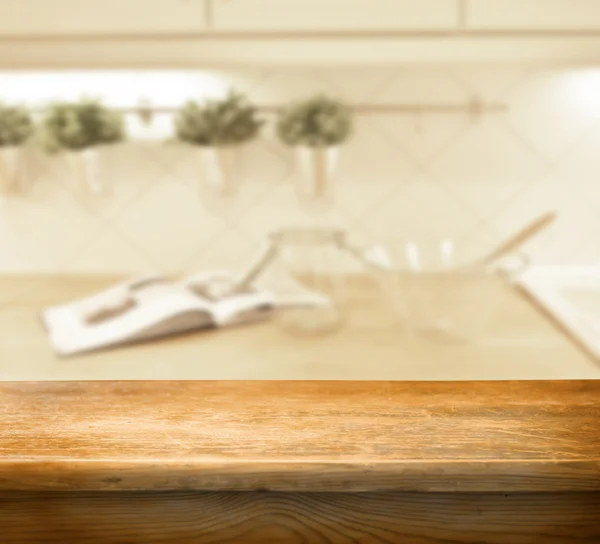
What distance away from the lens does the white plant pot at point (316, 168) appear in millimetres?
1554

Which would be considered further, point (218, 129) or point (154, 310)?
point (218, 129)

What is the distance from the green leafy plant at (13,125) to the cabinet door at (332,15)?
0.64 m

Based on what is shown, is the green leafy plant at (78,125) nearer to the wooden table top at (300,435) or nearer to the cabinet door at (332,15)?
the cabinet door at (332,15)

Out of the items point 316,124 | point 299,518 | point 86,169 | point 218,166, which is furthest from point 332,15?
point 299,518

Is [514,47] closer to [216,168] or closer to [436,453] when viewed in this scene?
[216,168]

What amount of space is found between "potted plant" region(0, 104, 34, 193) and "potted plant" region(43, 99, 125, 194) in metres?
0.08

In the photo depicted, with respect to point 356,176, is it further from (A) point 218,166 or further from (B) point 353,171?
(A) point 218,166

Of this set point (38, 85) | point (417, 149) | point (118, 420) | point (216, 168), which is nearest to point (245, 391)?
point (118, 420)

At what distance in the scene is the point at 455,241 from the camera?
1.61m

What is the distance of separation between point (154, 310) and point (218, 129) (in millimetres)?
482

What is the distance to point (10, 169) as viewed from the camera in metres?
1.64

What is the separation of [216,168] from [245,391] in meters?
1.06

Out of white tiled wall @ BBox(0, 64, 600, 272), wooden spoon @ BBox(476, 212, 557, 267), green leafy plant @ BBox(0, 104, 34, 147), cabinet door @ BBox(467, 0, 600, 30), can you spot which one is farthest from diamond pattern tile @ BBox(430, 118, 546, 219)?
green leafy plant @ BBox(0, 104, 34, 147)

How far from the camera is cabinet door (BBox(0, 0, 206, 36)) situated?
122 cm
